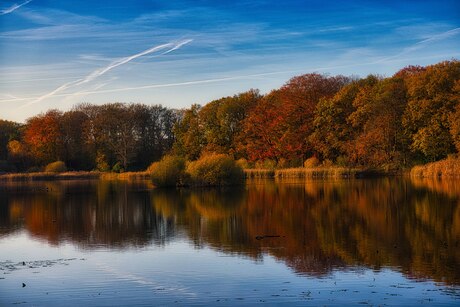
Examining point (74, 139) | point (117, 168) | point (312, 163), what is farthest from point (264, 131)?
point (74, 139)

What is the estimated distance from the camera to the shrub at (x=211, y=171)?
46.5m

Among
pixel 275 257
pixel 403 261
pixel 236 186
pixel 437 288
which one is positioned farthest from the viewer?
pixel 236 186

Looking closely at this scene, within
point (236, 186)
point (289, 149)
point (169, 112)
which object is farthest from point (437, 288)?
point (169, 112)

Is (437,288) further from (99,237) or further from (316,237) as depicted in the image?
(99,237)

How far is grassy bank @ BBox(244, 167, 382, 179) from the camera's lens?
5916cm

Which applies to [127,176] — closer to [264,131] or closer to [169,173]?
[264,131]

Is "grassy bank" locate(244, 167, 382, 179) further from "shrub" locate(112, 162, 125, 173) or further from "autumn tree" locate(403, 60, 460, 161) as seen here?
"shrub" locate(112, 162, 125, 173)

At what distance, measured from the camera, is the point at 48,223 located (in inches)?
995

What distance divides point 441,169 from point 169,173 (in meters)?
23.9

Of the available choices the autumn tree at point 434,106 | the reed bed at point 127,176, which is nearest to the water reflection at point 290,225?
the autumn tree at point 434,106

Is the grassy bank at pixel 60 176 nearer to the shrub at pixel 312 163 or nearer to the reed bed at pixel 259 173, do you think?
the reed bed at pixel 259 173

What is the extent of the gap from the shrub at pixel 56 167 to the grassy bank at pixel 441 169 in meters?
44.3

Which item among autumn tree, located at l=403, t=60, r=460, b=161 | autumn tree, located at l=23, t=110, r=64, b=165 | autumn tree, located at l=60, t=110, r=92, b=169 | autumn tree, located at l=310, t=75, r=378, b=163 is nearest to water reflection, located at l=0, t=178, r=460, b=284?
autumn tree, located at l=403, t=60, r=460, b=161

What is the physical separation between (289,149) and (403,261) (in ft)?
174
